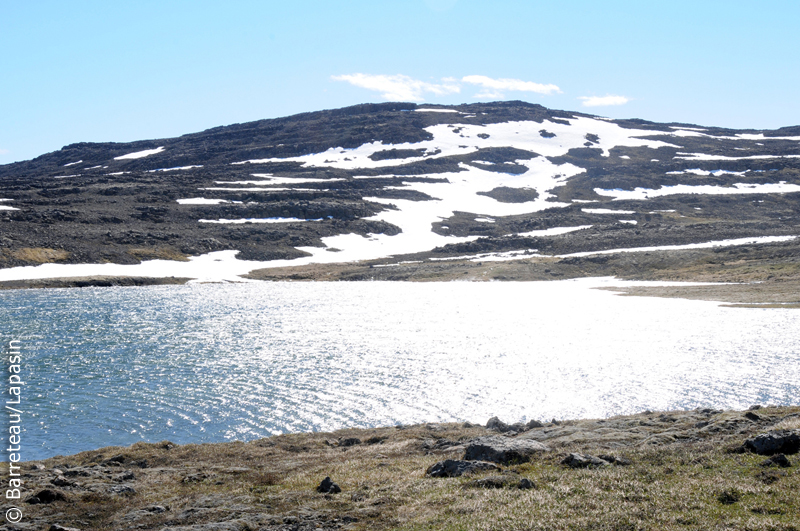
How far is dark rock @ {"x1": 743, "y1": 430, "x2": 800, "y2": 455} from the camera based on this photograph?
16828 millimetres

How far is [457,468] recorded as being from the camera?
1850 cm

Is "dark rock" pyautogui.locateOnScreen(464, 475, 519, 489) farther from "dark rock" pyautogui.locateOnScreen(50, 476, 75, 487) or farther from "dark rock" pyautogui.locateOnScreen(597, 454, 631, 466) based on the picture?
"dark rock" pyautogui.locateOnScreen(50, 476, 75, 487)

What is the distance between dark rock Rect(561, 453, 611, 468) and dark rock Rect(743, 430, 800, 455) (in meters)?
4.61

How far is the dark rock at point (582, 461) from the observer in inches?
693

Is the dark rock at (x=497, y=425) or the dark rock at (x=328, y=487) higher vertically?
the dark rock at (x=328, y=487)

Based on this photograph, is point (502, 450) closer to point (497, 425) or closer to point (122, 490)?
point (497, 425)

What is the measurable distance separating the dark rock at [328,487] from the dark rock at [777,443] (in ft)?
43.3

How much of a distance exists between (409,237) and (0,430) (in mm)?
132732

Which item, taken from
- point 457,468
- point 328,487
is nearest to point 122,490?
point 328,487

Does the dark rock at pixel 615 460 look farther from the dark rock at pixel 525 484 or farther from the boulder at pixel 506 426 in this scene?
the boulder at pixel 506 426

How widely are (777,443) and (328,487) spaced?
1408cm

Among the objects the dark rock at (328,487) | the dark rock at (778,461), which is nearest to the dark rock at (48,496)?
the dark rock at (328,487)

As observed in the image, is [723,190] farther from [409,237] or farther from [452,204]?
[409,237]

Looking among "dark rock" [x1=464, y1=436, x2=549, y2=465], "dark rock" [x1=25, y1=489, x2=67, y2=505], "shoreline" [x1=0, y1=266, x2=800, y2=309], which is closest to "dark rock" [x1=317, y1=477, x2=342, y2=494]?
"dark rock" [x1=464, y1=436, x2=549, y2=465]
